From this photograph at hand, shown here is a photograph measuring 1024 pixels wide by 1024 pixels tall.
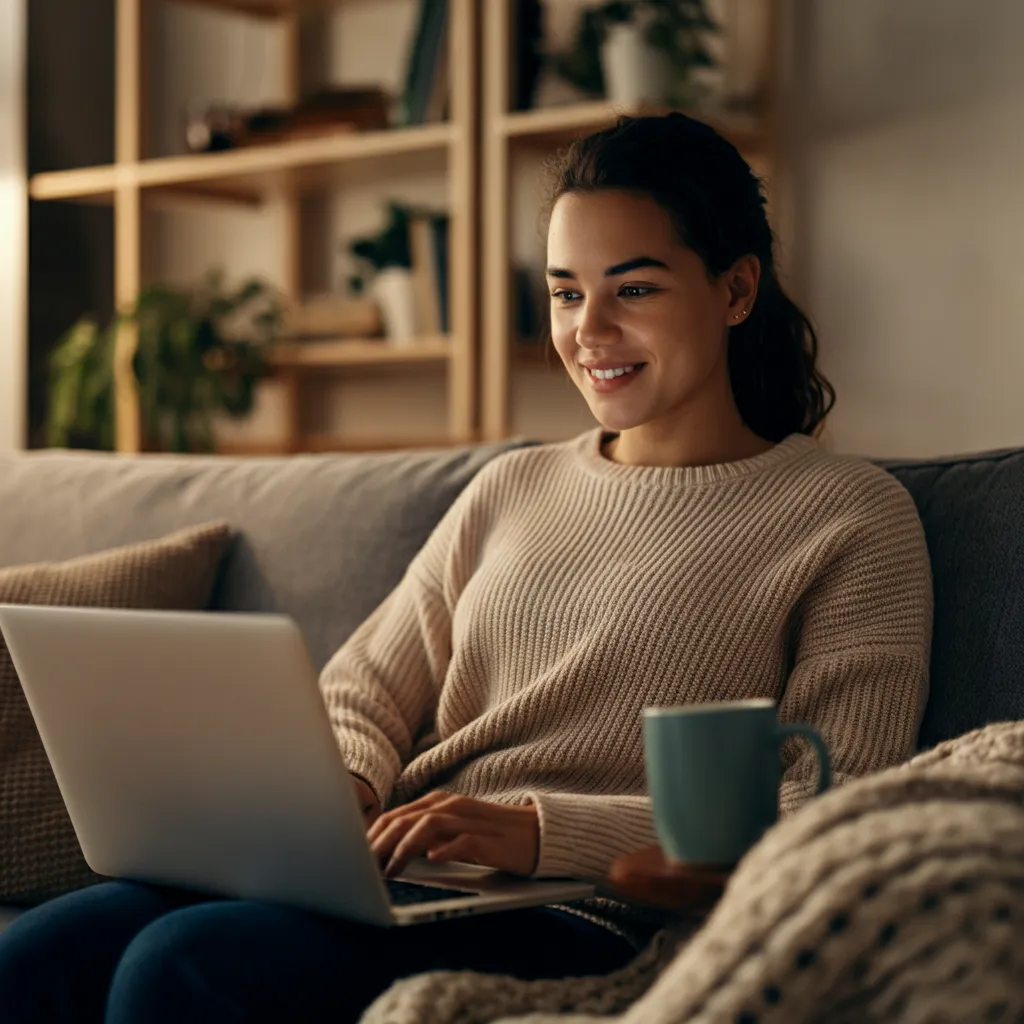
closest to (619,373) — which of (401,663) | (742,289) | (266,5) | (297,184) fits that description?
(742,289)

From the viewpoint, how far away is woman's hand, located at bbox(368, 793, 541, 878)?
1.22 metres

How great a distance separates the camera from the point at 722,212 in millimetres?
1564

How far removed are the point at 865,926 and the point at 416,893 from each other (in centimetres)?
40

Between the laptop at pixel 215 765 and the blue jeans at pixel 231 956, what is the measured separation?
0.03 metres

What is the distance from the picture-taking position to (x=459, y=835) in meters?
1.23

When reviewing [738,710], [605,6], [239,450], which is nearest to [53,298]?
[239,450]

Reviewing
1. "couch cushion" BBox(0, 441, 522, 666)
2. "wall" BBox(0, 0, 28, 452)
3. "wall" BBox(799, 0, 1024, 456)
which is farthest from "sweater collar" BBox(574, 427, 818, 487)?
"wall" BBox(0, 0, 28, 452)

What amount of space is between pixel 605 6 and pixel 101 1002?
214cm

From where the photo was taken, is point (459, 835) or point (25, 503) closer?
point (459, 835)

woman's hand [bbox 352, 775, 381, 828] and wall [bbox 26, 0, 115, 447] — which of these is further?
wall [bbox 26, 0, 115, 447]

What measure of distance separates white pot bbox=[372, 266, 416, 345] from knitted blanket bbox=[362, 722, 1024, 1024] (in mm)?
2366

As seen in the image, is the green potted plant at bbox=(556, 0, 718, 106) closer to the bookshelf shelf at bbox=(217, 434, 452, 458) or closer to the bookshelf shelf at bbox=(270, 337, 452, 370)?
the bookshelf shelf at bbox=(270, 337, 452, 370)

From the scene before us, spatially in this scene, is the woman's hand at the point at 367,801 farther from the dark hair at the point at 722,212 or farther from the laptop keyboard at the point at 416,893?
the dark hair at the point at 722,212

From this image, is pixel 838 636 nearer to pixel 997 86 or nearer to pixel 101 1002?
pixel 101 1002
